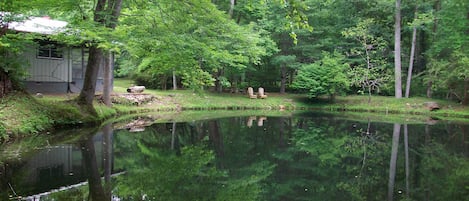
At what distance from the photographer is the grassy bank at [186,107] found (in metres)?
11.1

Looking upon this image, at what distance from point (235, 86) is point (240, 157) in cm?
2077

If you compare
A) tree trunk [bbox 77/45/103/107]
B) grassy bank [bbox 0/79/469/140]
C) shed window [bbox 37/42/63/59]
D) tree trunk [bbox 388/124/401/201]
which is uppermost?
shed window [bbox 37/42/63/59]

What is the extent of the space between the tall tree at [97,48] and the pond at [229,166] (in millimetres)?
1421

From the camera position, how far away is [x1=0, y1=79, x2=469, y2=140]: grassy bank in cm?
1112


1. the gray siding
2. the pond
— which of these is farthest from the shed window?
the pond

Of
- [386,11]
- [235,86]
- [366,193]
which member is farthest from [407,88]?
[366,193]

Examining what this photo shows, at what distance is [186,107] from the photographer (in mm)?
22953

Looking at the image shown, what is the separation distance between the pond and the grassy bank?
775 millimetres

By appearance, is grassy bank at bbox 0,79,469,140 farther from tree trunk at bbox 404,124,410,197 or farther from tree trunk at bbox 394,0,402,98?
tree trunk at bbox 404,124,410,197

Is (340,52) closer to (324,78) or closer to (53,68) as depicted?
(324,78)

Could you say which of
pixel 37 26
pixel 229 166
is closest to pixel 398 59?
pixel 229 166

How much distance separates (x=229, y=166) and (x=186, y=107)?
15051mm

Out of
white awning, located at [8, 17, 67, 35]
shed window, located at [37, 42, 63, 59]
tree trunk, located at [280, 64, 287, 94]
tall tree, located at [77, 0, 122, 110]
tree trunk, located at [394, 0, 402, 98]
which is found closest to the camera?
white awning, located at [8, 17, 67, 35]

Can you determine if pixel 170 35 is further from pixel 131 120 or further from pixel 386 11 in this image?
pixel 386 11
